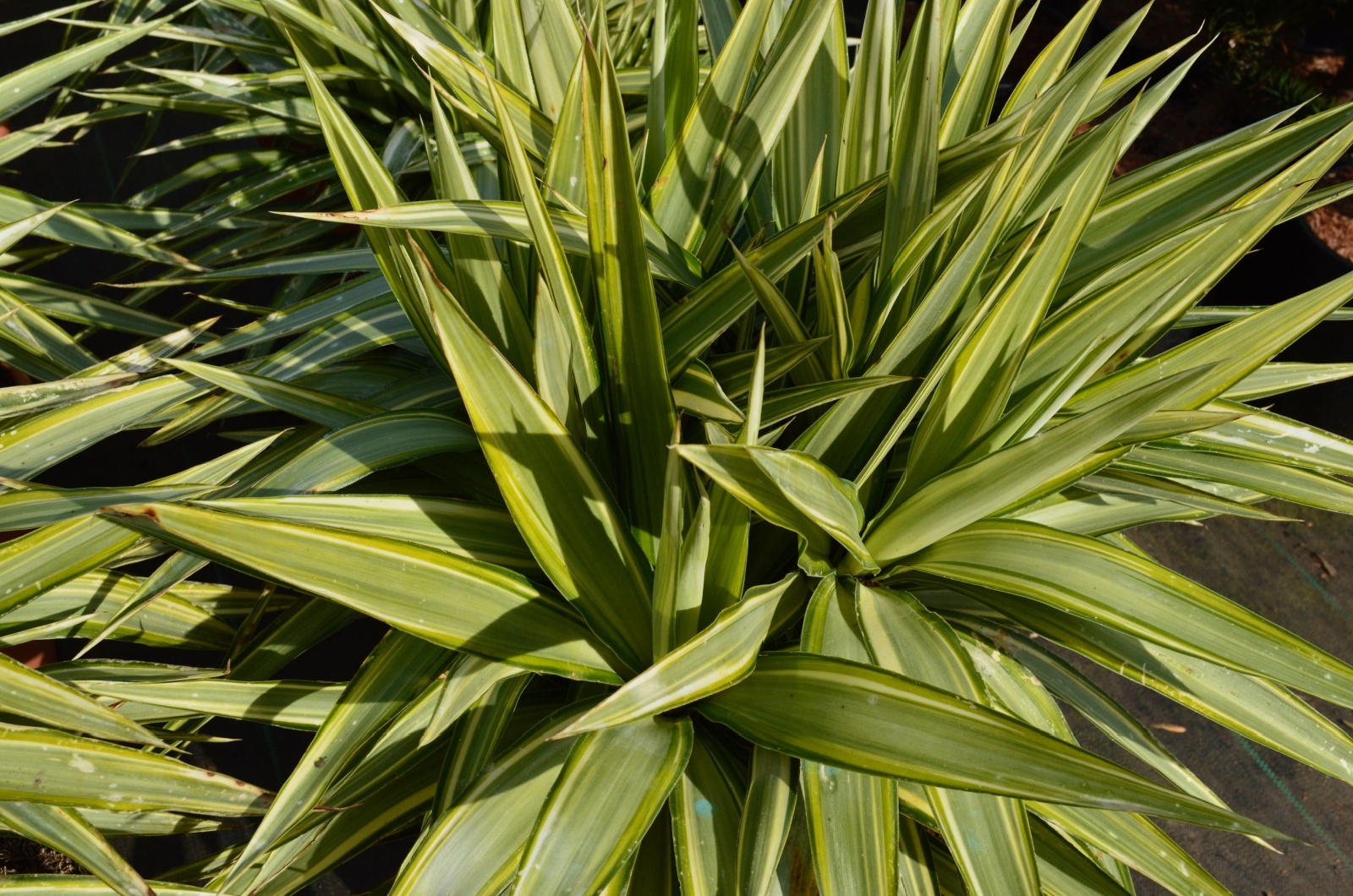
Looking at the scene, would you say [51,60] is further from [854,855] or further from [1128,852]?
[1128,852]

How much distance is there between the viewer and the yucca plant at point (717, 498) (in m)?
0.66

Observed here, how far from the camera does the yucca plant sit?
0.66 metres

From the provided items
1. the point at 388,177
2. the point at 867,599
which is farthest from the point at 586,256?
the point at 867,599

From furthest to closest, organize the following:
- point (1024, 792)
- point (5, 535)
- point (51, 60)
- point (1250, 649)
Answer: point (5, 535), point (51, 60), point (1250, 649), point (1024, 792)

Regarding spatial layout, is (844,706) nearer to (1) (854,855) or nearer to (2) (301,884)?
(1) (854,855)

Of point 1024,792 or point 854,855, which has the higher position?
point 1024,792

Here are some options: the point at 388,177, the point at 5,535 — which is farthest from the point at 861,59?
the point at 5,535

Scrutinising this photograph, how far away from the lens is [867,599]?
0.76 m

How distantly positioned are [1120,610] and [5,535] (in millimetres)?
1629

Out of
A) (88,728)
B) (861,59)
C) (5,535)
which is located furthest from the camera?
(5,535)

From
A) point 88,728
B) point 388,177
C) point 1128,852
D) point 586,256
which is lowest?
point 1128,852

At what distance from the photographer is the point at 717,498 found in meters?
0.74

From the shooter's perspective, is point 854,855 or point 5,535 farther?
point 5,535

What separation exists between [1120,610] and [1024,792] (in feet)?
0.68
